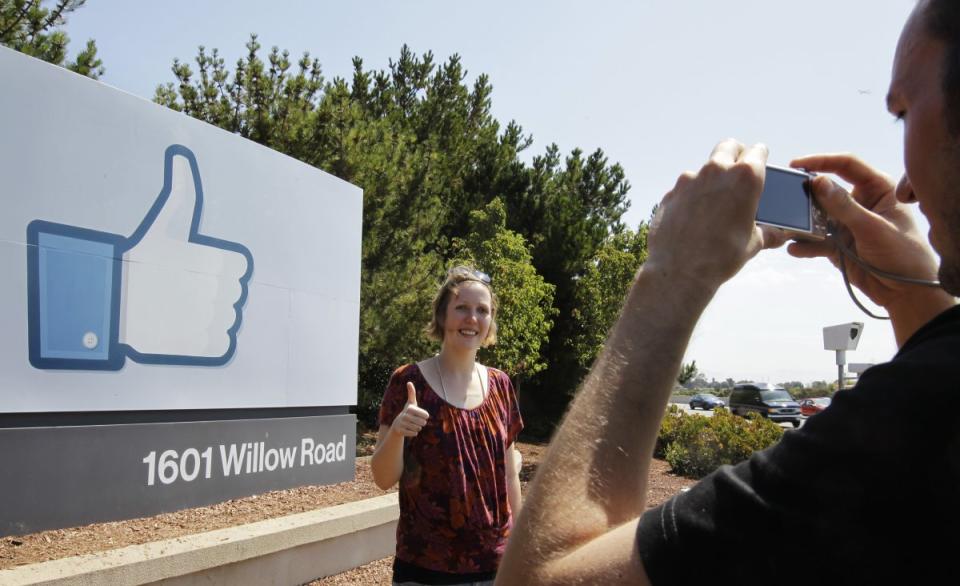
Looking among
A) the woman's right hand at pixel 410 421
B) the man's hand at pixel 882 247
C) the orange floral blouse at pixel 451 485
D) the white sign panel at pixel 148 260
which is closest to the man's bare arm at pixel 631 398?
the man's hand at pixel 882 247

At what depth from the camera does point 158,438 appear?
5.38 meters

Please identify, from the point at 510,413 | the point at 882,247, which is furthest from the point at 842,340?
the point at 882,247

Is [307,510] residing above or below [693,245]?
below

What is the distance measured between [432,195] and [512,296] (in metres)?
2.50

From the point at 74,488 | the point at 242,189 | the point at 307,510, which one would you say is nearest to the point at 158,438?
the point at 74,488

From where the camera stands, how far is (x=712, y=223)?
0.91 m

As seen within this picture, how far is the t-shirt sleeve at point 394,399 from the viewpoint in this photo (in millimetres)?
3051

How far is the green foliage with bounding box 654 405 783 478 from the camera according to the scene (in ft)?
35.7

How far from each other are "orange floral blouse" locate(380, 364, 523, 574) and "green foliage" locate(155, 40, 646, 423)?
7.54 meters

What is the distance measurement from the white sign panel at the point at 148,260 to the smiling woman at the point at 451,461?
9.78 feet

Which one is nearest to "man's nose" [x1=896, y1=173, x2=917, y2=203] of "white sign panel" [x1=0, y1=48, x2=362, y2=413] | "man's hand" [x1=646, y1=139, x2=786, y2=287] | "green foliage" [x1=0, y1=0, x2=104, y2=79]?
"man's hand" [x1=646, y1=139, x2=786, y2=287]

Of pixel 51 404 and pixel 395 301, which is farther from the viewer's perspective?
pixel 395 301

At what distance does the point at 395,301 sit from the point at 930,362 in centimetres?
1054

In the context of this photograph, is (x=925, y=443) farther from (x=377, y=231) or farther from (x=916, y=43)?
(x=377, y=231)
